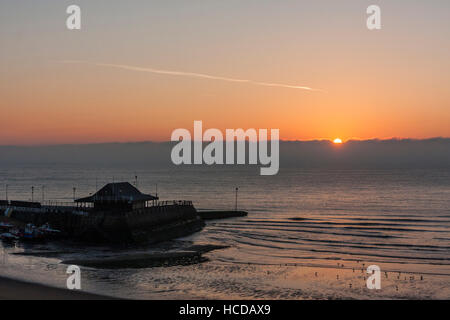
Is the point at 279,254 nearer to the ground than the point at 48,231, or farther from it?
nearer to the ground

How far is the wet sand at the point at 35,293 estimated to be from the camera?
33000 millimetres

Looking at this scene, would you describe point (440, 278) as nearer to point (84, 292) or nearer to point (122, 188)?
point (84, 292)

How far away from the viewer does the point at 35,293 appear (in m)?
34.2

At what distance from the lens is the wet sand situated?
3300cm

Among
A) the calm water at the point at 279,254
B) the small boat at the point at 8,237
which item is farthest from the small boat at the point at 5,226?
the calm water at the point at 279,254

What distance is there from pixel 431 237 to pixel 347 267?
23.0m

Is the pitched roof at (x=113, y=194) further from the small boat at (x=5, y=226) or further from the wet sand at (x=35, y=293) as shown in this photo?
the wet sand at (x=35, y=293)

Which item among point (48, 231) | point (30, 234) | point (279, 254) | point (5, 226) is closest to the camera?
point (279, 254)

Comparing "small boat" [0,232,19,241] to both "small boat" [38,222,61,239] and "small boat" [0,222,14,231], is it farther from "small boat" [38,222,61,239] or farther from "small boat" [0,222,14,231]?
"small boat" [0,222,14,231]

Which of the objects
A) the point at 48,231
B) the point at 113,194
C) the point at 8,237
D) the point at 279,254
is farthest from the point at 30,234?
the point at 279,254

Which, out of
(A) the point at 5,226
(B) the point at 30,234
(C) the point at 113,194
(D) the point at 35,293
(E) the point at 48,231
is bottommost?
(D) the point at 35,293

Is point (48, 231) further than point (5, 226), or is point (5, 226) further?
point (5, 226)

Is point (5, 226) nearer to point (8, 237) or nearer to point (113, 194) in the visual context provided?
point (8, 237)
